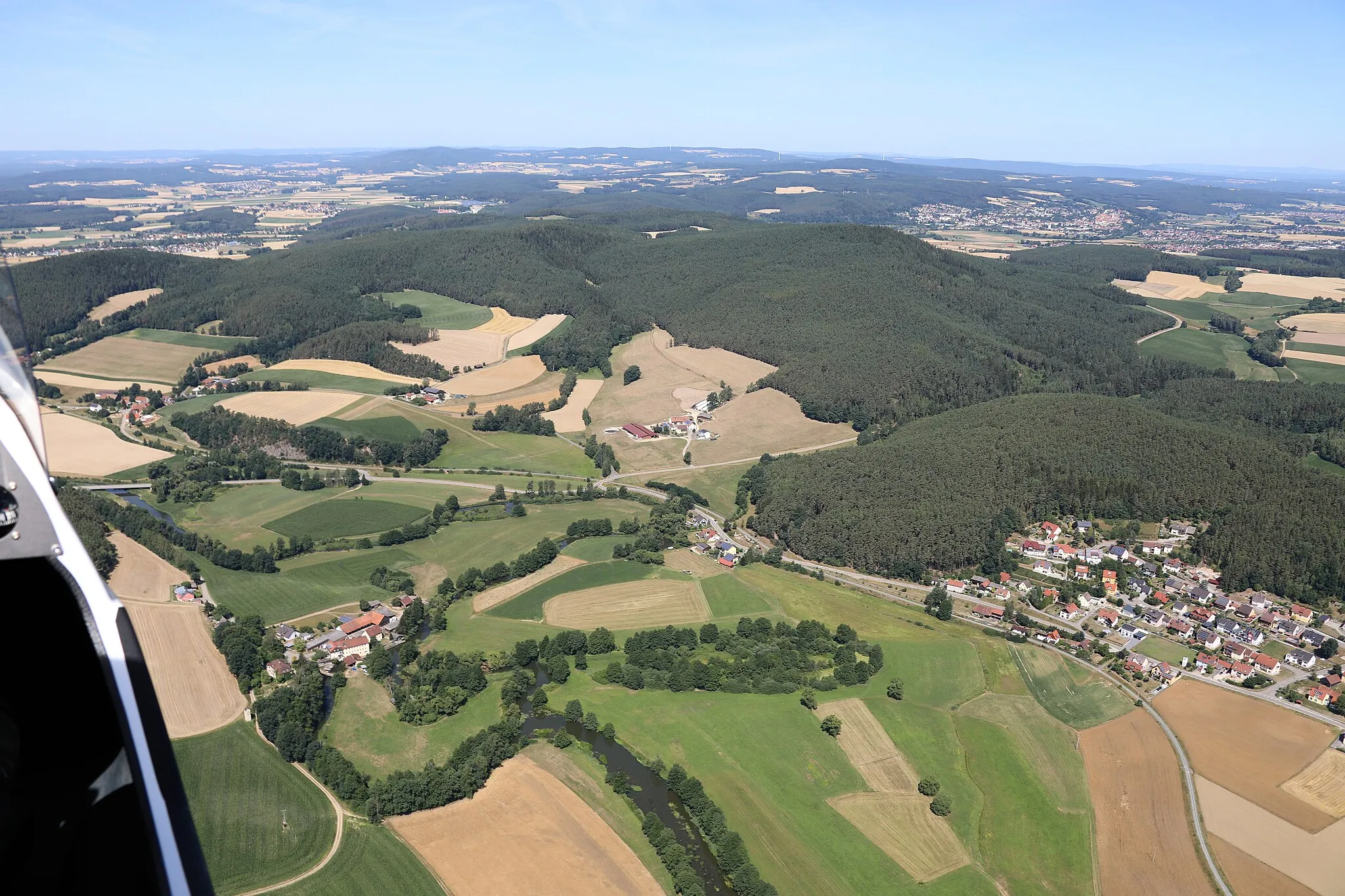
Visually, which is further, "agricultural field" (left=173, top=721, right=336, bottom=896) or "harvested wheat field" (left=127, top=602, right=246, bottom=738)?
"harvested wheat field" (left=127, top=602, right=246, bottom=738)

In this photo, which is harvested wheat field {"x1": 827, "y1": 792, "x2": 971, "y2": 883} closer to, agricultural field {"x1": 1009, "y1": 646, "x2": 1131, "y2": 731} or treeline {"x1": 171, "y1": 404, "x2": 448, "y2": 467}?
agricultural field {"x1": 1009, "y1": 646, "x2": 1131, "y2": 731}

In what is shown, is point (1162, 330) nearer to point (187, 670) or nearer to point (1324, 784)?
point (1324, 784)

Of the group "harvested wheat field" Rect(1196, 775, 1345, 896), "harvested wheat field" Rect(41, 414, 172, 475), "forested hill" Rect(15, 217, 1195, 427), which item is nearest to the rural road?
"forested hill" Rect(15, 217, 1195, 427)

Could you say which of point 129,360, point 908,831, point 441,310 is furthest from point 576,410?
point 908,831

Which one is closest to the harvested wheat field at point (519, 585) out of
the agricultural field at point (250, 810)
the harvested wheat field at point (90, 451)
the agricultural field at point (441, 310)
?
the agricultural field at point (250, 810)

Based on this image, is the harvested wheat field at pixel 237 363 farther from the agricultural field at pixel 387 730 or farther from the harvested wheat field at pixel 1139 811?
the harvested wheat field at pixel 1139 811
